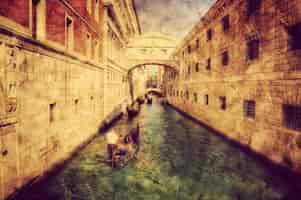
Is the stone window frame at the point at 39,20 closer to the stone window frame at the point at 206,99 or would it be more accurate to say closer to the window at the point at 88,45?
the window at the point at 88,45

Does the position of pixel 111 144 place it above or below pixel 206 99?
below

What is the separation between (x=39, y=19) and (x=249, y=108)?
9.45m

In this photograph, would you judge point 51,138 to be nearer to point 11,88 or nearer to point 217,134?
point 11,88

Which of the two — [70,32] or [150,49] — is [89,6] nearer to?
[70,32]

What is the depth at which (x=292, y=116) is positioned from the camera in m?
6.20

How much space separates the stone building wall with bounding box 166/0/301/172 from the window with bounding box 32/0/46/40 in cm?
842

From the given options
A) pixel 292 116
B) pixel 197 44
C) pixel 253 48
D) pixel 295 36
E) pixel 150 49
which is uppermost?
pixel 150 49

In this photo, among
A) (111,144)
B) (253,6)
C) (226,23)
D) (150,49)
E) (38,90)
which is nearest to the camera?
(38,90)

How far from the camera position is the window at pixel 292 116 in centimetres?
596

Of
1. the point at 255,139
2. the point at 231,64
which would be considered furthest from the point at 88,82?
the point at 255,139

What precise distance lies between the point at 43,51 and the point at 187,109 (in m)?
16.1

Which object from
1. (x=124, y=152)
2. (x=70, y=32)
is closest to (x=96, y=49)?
(x=70, y=32)

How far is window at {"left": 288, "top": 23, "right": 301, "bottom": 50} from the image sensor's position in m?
6.07

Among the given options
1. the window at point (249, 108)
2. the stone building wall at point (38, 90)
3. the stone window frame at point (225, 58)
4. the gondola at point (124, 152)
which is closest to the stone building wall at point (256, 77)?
the window at point (249, 108)
